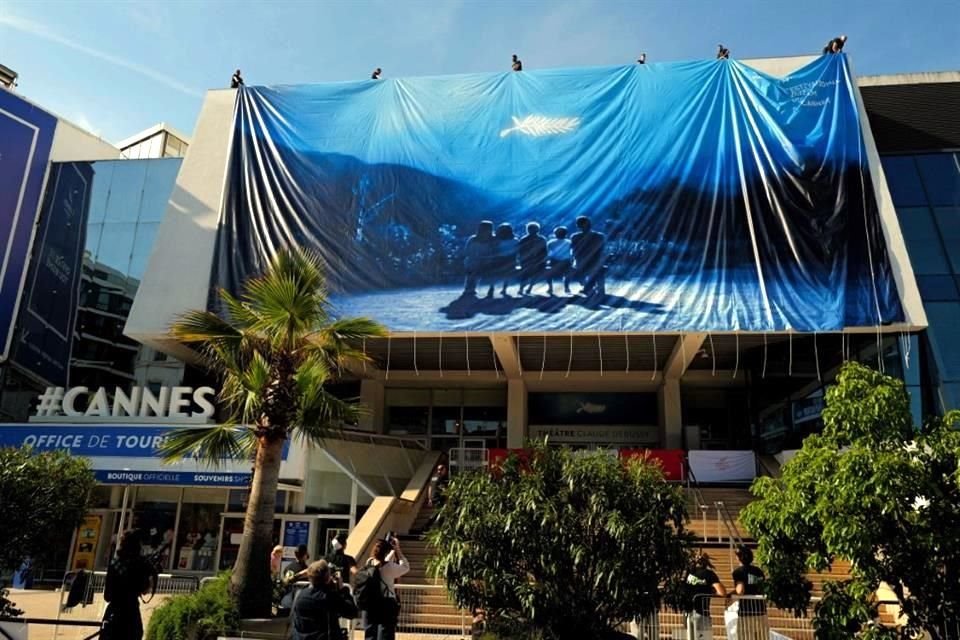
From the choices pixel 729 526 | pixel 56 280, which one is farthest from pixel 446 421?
pixel 56 280

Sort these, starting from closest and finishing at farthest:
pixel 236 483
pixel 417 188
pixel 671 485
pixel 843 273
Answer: pixel 671 485 < pixel 236 483 < pixel 843 273 < pixel 417 188

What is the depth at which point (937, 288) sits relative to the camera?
19.7 metres

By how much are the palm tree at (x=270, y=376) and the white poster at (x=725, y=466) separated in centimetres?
A: 1315

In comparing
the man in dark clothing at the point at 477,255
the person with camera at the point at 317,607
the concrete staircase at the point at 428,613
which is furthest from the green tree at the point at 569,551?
the man in dark clothing at the point at 477,255

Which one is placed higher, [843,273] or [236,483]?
[843,273]

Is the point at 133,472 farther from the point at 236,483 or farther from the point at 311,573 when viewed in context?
the point at 311,573

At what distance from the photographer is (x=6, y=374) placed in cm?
2378

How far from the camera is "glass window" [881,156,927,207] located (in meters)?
21.4

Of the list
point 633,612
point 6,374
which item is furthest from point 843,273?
point 6,374

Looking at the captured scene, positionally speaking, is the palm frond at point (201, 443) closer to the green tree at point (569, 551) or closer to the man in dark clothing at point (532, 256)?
the green tree at point (569, 551)

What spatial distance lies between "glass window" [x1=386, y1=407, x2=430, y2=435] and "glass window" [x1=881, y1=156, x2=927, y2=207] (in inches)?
681

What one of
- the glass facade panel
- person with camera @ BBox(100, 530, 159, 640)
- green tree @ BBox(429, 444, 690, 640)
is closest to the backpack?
green tree @ BBox(429, 444, 690, 640)

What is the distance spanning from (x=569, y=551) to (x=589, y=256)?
43.4 ft

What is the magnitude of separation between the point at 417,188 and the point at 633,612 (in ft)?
51.6
